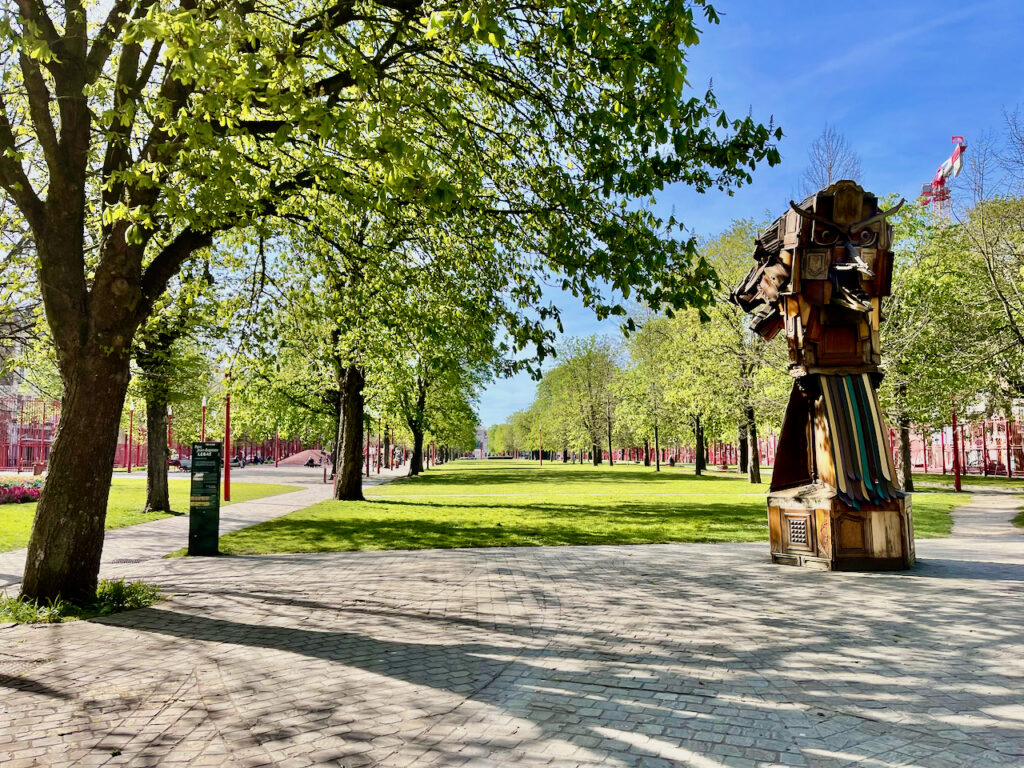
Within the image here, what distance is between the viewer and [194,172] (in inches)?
240

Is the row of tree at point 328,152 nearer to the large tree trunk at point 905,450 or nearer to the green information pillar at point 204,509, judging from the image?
the green information pillar at point 204,509

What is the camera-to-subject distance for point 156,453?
17.8 m

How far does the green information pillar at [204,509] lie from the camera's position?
37.2 ft

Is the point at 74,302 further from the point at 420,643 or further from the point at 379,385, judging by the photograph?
the point at 379,385

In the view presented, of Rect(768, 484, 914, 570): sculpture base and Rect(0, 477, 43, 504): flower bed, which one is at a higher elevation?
Rect(768, 484, 914, 570): sculpture base

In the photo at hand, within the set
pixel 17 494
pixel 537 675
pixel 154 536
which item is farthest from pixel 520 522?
pixel 17 494

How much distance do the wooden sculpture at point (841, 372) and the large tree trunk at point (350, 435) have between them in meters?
14.5

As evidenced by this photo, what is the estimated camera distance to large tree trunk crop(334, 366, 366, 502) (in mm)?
21094

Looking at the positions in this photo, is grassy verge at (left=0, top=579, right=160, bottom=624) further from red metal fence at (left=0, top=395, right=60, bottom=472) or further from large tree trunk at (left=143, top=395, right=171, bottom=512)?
red metal fence at (left=0, top=395, right=60, bottom=472)

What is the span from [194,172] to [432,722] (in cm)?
514

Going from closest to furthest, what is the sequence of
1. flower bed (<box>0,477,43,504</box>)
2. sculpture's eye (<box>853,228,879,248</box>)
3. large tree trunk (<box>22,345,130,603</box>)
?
large tree trunk (<box>22,345,130,603</box>) < sculpture's eye (<box>853,228,879,248</box>) < flower bed (<box>0,477,43,504</box>)

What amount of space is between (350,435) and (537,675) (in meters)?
17.2

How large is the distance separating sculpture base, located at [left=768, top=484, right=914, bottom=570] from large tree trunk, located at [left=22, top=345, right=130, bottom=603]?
8.57 m

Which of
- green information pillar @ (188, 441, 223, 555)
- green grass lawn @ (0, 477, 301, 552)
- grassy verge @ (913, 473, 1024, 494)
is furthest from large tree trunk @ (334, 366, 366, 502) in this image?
grassy verge @ (913, 473, 1024, 494)
